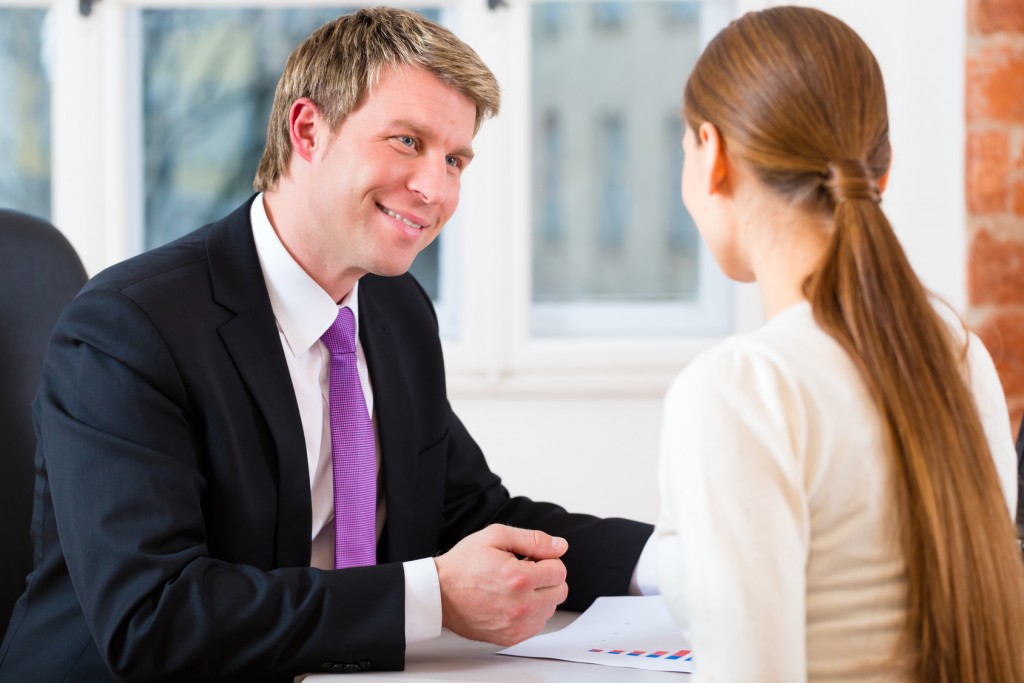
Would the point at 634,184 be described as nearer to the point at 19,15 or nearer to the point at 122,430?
the point at 19,15

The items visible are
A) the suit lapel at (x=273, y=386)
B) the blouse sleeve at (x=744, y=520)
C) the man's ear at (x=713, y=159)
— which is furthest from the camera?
the suit lapel at (x=273, y=386)

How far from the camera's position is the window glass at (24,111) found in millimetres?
2600

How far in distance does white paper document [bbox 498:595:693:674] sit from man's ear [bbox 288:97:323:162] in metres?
0.68

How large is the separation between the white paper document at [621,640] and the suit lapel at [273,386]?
0.30 metres

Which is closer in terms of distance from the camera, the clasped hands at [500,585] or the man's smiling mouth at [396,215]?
the clasped hands at [500,585]

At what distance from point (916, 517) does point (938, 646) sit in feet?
0.31

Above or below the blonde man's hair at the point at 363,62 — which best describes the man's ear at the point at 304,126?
below

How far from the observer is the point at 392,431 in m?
1.40

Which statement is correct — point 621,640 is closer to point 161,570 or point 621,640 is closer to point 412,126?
point 161,570

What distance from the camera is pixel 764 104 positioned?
812mm

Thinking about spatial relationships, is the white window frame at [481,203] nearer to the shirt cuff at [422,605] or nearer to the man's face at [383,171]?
the man's face at [383,171]

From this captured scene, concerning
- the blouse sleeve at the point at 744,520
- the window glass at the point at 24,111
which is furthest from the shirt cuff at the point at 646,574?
the window glass at the point at 24,111

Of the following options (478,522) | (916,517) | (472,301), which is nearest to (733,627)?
(916,517)

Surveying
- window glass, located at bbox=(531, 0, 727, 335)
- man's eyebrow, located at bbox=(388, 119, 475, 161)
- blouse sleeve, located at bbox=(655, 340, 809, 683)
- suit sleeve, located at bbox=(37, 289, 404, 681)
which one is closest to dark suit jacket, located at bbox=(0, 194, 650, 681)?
suit sleeve, located at bbox=(37, 289, 404, 681)
